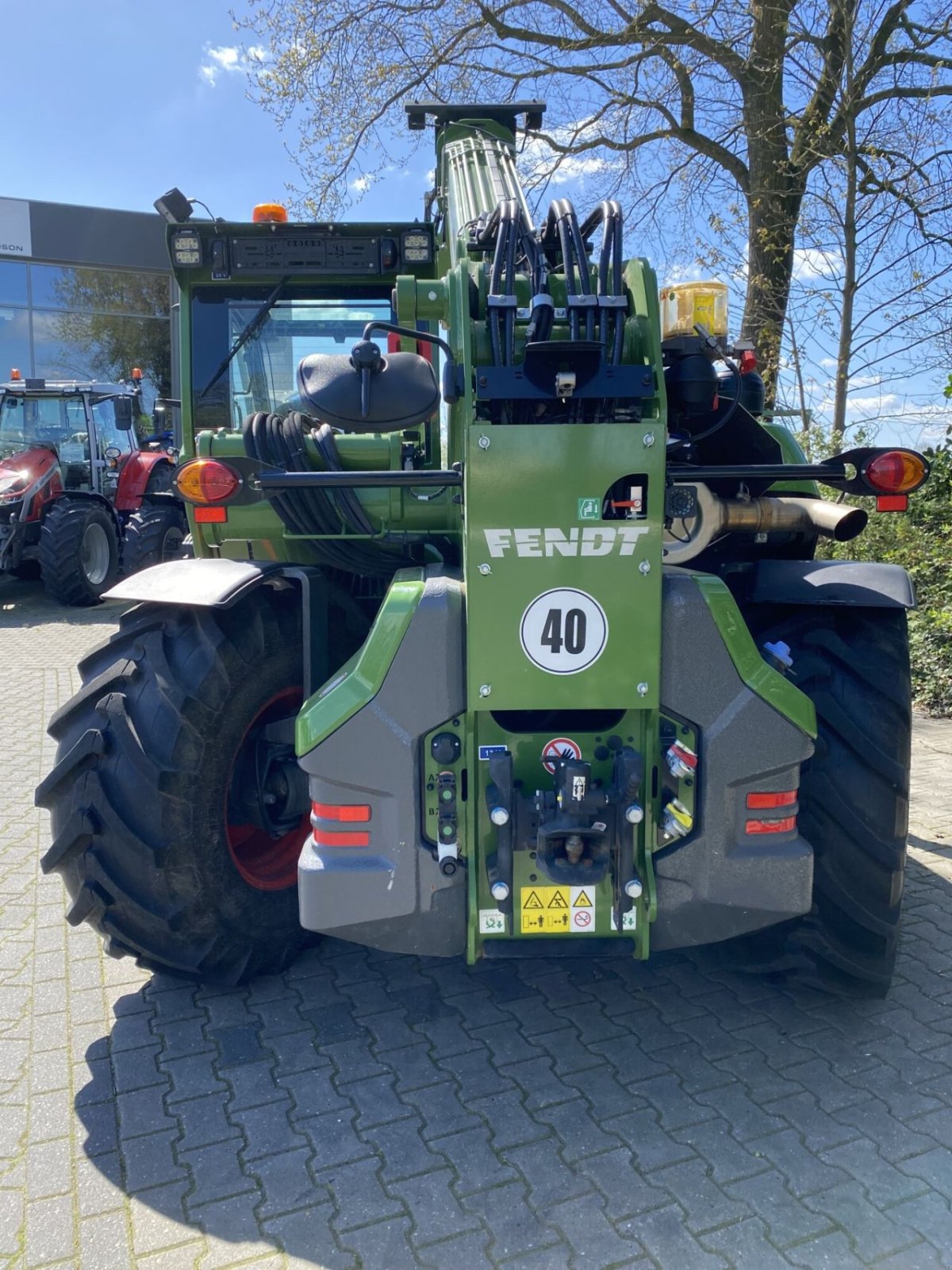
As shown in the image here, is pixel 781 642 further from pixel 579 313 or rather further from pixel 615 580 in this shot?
pixel 579 313

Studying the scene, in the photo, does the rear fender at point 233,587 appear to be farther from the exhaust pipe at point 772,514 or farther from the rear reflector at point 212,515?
the exhaust pipe at point 772,514

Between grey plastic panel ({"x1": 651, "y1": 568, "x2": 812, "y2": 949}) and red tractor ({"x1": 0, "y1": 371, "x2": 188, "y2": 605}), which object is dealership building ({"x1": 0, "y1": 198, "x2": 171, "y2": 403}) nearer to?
red tractor ({"x1": 0, "y1": 371, "x2": 188, "y2": 605})

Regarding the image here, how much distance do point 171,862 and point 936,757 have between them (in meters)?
4.76

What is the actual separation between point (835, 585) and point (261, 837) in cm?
207

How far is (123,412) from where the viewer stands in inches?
478

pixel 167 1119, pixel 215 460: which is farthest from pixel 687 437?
pixel 167 1119

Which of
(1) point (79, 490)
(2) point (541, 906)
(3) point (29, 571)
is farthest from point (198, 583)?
(3) point (29, 571)

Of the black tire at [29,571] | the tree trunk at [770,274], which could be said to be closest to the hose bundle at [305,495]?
the tree trunk at [770,274]

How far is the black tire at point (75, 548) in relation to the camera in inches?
459

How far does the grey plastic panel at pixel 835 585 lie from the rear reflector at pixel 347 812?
4.82 ft

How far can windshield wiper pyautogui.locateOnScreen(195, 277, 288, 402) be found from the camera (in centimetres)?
442

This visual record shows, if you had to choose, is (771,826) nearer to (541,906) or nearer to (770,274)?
(541,906)

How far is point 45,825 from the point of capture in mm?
4930

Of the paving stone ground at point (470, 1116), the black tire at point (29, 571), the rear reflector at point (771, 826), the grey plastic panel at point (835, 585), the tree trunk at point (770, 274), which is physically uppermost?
the tree trunk at point (770, 274)
